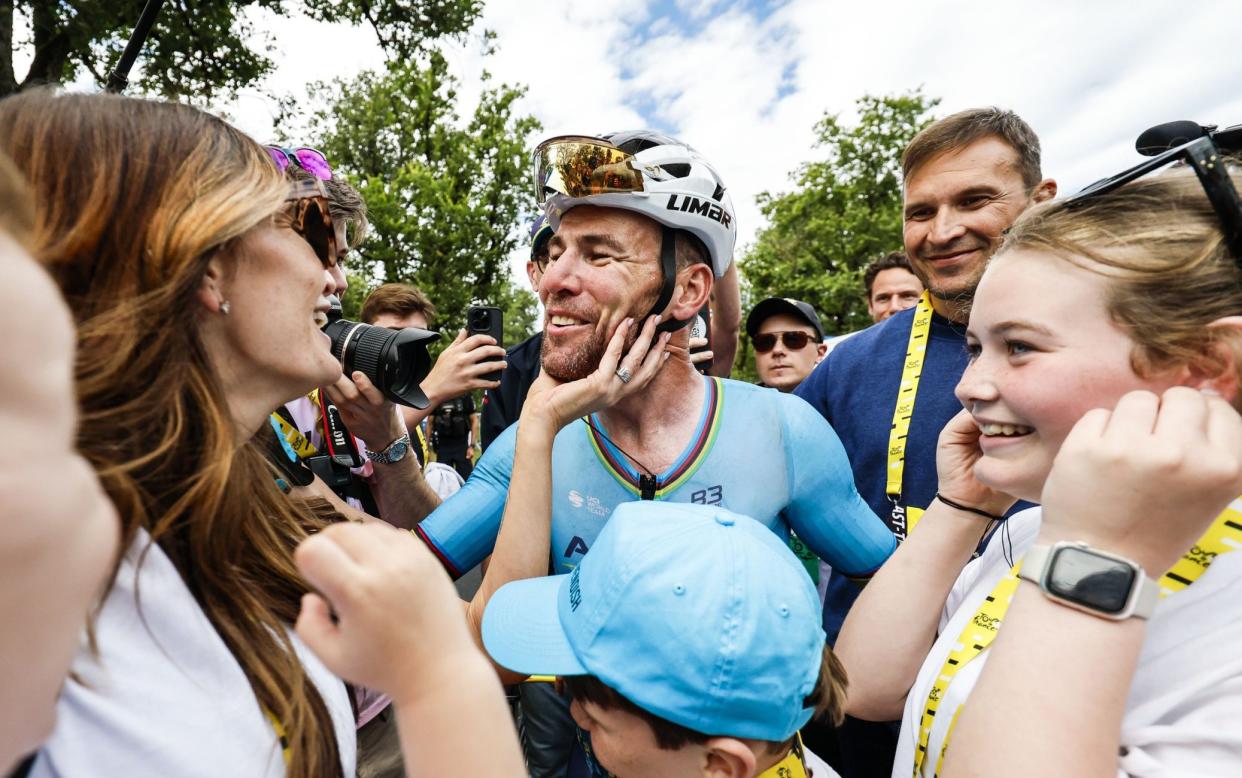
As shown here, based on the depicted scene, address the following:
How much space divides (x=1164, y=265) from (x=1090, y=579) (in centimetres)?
66

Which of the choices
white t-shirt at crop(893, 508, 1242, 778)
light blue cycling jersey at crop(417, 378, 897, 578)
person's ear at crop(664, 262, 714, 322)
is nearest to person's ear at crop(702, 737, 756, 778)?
white t-shirt at crop(893, 508, 1242, 778)

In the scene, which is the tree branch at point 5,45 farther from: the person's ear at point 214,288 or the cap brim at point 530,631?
the cap brim at point 530,631

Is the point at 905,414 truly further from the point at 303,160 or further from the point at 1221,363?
the point at 303,160

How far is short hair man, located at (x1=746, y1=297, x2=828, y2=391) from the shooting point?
244 inches

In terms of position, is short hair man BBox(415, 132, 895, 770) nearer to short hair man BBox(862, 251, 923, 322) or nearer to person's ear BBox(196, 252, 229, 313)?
person's ear BBox(196, 252, 229, 313)

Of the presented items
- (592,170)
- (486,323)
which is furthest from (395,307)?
(592,170)

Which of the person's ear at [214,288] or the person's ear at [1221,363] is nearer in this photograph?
Result: the person's ear at [1221,363]

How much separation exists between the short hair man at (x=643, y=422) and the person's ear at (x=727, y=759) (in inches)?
39.5

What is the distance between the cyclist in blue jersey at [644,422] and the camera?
7.77 feet

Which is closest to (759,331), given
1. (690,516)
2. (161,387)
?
(690,516)

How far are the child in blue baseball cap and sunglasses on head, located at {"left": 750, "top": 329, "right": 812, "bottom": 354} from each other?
486 cm

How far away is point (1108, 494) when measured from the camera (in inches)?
41.1

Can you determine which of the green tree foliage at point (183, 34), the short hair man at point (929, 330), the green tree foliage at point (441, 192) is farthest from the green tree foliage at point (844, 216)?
the short hair man at point (929, 330)

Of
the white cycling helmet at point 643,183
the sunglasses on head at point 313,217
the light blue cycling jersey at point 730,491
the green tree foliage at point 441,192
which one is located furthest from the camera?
the green tree foliage at point 441,192
